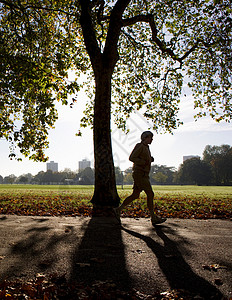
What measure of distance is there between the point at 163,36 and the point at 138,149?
→ 11266 mm

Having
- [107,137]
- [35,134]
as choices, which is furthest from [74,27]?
[107,137]

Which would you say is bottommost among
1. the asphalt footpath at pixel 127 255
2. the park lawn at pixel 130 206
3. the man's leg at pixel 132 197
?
the park lawn at pixel 130 206

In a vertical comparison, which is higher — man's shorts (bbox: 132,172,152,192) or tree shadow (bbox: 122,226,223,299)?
man's shorts (bbox: 132,172,152,192)

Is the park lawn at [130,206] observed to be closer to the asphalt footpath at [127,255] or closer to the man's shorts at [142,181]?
the man's shorts at [142,181]

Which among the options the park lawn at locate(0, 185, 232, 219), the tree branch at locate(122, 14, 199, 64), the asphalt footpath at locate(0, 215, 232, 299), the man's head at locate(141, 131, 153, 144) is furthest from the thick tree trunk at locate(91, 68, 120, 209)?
the man's head at locate(141, 131, 153, 144)

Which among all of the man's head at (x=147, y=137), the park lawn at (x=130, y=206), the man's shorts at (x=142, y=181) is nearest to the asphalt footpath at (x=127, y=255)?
the man's shorts at (x=142, y=181)

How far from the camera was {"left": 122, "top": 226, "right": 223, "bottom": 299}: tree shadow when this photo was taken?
3.07 m

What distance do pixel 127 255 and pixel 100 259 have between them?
487mm

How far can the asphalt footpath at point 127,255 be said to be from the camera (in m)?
3.29

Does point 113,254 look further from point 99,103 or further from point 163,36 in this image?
point 163,36

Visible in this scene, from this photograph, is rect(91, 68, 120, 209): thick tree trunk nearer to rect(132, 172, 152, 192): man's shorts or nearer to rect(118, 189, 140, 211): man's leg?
rect(118, 189, 140, 211): man's leg

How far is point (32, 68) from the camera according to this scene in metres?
10.1

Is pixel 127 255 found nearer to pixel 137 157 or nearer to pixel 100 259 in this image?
pixel 100 259

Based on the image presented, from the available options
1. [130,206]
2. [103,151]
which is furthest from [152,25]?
[130,206]
